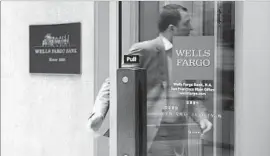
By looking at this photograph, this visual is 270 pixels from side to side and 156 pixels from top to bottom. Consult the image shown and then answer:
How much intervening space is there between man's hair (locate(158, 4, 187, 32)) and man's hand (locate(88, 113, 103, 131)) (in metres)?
0.40

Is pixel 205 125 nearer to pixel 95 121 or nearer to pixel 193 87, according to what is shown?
pixel 193 87

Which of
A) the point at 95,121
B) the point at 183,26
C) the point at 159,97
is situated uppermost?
the point at 183,26

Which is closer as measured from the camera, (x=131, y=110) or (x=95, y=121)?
(x=131, y=110)

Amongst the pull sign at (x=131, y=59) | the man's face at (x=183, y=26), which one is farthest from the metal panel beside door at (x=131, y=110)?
the man's face at (x=183, y=26)

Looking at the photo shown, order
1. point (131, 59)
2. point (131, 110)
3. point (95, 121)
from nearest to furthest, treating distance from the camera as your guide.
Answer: point (131, 110)
point (131, 59)
point (95, 121)

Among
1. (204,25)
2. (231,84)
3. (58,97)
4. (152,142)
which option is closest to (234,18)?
(204,25)

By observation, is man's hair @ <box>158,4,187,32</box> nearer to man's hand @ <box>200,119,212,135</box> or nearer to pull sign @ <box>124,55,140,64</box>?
pull sign @ <box>124,55,140,64</box>

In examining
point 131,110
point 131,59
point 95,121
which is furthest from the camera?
point 95,121

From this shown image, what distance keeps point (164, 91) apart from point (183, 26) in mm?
231

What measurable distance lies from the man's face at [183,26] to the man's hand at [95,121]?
421 millimetres

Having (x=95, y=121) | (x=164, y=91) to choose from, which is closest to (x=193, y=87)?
(x=164, y=91)

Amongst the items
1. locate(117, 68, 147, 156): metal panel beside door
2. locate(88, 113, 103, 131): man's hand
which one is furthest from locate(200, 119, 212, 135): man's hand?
locate(88, 113, 103, 131): man's hand

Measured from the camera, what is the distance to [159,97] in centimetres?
142

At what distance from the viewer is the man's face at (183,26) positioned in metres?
1.41
